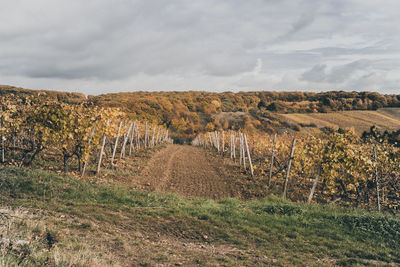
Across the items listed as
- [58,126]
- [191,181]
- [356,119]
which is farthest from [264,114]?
[58,126]

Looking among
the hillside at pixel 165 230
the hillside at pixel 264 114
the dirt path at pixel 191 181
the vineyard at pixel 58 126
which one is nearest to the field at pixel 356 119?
the hillside at pixel 264 114

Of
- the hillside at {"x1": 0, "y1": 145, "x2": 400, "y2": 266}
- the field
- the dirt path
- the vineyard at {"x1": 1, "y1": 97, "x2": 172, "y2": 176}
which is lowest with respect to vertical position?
the dirt path

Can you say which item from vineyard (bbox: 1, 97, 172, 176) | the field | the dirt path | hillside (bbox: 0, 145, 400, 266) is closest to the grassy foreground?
hillside (bbox: 0, 145, 400, 266)

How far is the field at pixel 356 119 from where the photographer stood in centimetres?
5197

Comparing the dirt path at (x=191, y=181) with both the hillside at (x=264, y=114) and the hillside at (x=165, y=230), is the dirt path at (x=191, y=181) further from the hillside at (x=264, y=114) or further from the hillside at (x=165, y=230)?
the hillside at (x=264, y=114)

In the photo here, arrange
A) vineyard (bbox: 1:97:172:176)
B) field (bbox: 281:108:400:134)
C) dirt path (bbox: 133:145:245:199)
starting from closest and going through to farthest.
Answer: vineyard (bbox: 1:97:172:176)
dirt path (bbox: 133:145:245:199)
field (bbox: 281:108:400:134)

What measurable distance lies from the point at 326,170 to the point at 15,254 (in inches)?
360

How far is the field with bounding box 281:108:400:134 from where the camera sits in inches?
2046

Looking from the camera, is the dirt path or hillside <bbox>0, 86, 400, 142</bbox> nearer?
the dirt path

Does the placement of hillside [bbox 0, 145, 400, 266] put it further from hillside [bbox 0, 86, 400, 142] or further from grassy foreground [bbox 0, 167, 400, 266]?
hillside [bbox 0, 86, 400, 142]

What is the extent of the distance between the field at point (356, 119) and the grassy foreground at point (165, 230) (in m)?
48.8

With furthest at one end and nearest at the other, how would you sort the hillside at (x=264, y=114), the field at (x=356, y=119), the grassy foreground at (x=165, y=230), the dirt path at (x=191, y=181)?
1. the hillside at (x=264, y=114)
2. the field at (x=356, y=119)
3. the dirt path at (x=191, y=181)
4. the grassy foreground at (x=165, y=230)

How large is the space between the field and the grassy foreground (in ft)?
160

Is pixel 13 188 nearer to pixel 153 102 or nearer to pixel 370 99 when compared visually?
pixel 153 102
